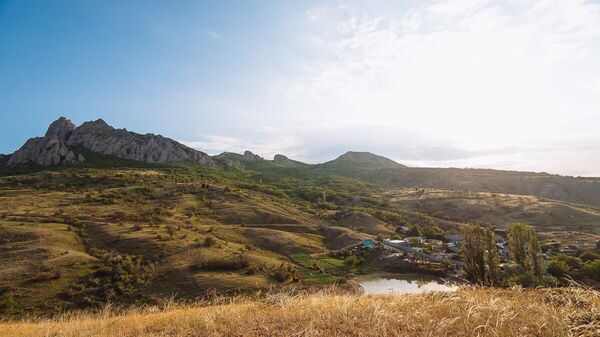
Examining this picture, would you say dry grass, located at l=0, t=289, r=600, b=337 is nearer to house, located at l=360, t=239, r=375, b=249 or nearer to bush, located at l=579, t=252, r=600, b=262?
house, located at l=360, t=239, r=375, b=249

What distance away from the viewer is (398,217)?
112 metres

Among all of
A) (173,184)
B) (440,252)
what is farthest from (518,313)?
(173,184)

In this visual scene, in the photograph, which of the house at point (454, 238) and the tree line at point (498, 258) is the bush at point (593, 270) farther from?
the house at point (454, 238)

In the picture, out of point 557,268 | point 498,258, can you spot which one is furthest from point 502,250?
point 498,258

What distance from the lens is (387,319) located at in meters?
7.18

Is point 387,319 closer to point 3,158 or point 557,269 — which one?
point 557,269

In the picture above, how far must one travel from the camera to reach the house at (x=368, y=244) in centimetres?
7522

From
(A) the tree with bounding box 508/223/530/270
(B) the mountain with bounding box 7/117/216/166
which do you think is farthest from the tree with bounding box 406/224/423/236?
(B) the mountain with bounding box 7/117/216/166

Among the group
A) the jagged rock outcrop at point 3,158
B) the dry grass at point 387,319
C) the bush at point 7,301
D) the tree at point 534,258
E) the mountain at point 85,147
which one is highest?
the mountain at point 85,147

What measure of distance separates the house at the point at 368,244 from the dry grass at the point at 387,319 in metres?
67.2

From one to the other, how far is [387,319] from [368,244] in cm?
7144

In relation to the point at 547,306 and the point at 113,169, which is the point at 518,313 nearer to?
the point at 547,306

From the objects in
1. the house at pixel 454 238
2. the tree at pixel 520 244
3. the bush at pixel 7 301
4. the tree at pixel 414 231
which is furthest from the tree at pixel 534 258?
the bush at pixel 7 301

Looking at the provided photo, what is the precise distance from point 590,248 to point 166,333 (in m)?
96.5
